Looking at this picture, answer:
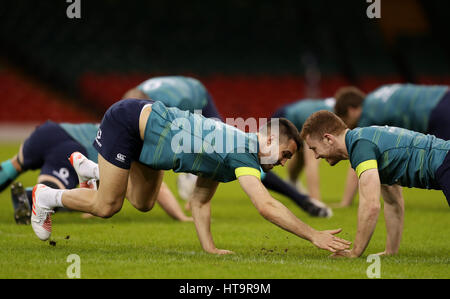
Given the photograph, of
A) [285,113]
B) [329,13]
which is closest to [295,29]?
[329,13]

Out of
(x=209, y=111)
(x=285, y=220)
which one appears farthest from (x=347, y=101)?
(x=285, y=220)

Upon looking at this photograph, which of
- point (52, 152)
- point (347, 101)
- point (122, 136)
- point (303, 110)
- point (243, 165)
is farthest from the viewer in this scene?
point (303, 110)

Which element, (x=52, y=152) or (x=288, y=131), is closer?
(x=288, y=131)

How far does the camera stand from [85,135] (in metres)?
7.02

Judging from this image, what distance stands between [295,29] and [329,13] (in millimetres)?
1878

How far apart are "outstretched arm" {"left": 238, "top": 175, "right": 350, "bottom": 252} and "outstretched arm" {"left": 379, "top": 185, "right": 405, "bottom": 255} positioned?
0.84 metres

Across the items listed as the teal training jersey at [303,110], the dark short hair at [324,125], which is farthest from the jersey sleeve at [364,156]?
the teal training jersey at [303,110]

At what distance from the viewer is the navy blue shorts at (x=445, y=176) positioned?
15.1 feet

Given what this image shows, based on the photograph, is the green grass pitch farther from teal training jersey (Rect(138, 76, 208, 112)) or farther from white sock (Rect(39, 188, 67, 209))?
teal training jersey (Rect(138, 76, 208, 112))

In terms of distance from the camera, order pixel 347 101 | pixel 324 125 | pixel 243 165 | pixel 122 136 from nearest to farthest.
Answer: pixel 243 165 → pixel 324 125 → pixel 122 136 → pixel 347 101

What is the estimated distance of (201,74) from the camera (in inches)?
1035

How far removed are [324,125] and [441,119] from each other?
2501 mm

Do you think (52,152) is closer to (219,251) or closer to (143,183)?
(143,183)

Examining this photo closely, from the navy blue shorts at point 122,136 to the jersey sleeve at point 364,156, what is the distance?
154 cm
